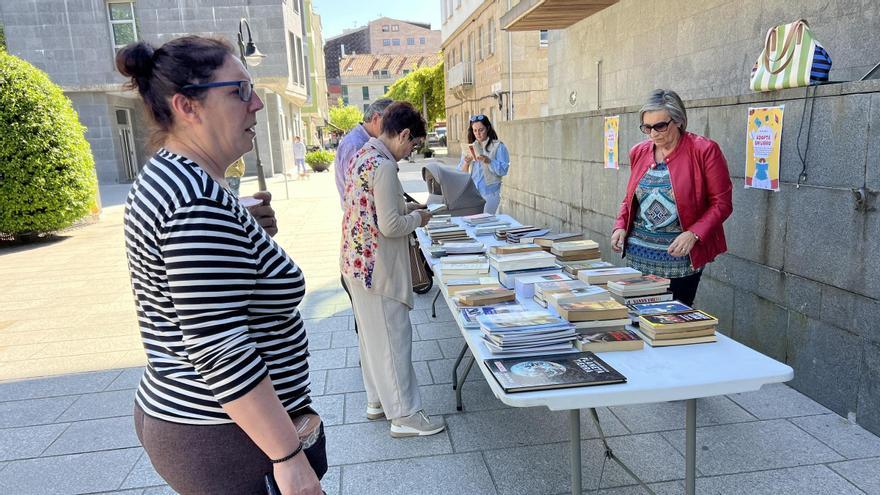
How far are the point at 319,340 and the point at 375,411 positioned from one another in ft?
5.10

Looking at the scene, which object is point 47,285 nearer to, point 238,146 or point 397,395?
point 397,395

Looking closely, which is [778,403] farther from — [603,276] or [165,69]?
[165,69]

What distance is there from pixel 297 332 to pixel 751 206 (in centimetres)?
345

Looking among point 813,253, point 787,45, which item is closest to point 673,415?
point 813,253

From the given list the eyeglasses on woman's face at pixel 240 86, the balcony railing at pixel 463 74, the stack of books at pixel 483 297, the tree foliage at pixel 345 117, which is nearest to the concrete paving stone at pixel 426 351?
the stack of books at pixel 483 297

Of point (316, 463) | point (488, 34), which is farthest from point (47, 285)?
point (488, 34)

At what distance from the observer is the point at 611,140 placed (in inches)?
228

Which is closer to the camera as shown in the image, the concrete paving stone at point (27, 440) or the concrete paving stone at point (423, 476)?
the concrete paving stone at point (423, 476)

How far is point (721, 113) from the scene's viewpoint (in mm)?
4043

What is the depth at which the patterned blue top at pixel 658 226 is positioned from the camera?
3.25 meters

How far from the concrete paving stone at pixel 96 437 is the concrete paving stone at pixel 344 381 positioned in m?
1.20

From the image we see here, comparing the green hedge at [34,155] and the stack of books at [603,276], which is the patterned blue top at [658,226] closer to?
the stack of books at [603,276]

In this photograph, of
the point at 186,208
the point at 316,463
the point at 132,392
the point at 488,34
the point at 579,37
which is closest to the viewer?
the point at 186,208

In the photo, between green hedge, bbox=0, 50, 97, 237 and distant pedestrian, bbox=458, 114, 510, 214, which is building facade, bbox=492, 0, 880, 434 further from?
green hedge, bbox=0, 50, 97, 237
